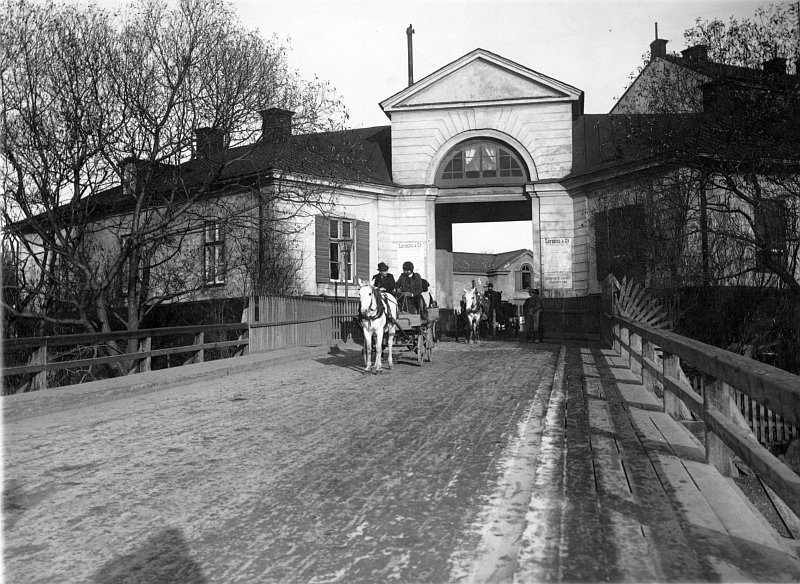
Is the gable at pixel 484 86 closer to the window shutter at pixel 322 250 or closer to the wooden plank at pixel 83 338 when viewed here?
the window shutter at pixel 322 250

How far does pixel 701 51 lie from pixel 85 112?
1658 cm

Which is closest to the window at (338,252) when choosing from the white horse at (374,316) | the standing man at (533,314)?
the standing man at (533,314)

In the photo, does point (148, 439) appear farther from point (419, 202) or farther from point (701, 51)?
point (419, 202)

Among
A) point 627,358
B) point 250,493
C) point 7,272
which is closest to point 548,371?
point 627,358

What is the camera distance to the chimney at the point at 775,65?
741 inches

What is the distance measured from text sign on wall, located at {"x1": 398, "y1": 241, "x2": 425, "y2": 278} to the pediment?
5.62m

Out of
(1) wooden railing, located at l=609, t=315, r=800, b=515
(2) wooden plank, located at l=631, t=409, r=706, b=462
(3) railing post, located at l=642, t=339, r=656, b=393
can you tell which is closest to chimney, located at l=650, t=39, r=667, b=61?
(3) railing post, located at l=642, t=339, r=656, b=393

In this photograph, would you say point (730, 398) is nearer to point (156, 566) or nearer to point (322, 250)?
point (156, 566)

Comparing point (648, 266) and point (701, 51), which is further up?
point (701, 51)

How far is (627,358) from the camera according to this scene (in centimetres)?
1495

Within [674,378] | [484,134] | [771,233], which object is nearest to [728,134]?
[771,233]

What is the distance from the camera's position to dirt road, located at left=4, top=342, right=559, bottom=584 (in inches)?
157

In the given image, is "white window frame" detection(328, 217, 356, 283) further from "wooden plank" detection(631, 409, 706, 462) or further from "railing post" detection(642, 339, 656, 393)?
"wooden plank" detection(631, 409, 706, 462)

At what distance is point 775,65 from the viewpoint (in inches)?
757
